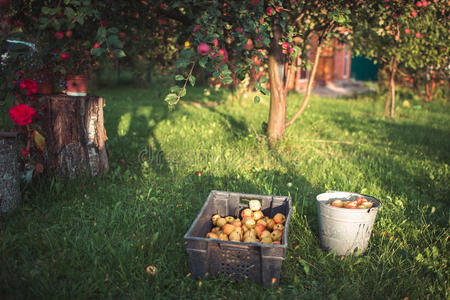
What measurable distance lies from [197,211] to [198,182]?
25.4 inches

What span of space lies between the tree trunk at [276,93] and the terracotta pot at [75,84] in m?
2.34

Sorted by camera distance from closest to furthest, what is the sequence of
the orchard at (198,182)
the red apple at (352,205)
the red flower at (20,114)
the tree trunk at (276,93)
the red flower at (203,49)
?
1. the orchard at (198,182)
2. the red flower at (203,49)
3. the red apple at (352,205)
4. the red flower at (20,114)
5. the tree trunk at (276,93)

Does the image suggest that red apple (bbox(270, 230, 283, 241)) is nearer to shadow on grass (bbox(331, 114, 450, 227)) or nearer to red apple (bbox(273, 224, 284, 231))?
red apple (bbox(273, 224, 284, 231))

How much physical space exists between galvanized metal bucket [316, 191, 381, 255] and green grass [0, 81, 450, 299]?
9cm

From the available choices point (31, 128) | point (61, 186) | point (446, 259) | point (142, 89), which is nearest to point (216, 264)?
point (446, 259)

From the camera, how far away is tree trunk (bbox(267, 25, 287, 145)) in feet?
15.4

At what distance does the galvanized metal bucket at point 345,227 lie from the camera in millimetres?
2416

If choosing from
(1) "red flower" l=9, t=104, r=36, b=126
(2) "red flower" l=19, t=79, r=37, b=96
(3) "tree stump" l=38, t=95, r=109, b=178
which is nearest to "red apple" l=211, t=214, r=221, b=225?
(3) "tree stump" l=38, t=95, r=109, b=178

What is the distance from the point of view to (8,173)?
287cm

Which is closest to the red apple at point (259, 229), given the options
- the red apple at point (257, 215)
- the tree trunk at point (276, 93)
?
the red apple at point (257, 215)

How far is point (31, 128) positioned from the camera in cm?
350

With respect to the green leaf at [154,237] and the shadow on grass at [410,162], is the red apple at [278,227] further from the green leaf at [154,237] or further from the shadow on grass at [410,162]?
the shadow on grass at [410,162]

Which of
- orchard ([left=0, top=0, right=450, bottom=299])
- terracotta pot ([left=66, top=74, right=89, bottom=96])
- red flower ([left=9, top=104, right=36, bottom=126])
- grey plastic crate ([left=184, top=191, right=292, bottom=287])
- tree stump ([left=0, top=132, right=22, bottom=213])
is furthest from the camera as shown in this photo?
terracotta pot ([left=66, top=74, right=89, bottom=96])

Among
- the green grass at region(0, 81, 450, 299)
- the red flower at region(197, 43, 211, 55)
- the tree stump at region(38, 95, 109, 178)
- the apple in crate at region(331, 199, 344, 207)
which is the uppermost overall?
the red flower at region(197, 43, 211, 55)
